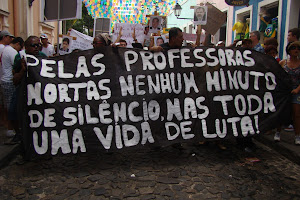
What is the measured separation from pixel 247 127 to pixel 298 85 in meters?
1.21

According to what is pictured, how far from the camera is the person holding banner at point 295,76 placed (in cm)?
434

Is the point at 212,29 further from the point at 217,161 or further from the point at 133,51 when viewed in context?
the point at 217,161

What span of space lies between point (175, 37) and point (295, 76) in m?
2.09

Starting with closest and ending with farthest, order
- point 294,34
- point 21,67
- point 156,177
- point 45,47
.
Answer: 1. point 156,177
2. point 21,67
3. point 294,34
4. point 45,47

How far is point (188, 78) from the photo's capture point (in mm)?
4078

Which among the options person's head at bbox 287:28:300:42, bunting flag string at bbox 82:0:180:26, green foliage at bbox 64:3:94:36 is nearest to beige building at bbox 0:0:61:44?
bunting flag string at bbox 82:0:180:26

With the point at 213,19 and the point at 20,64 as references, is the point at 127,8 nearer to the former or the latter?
the point at 213,19

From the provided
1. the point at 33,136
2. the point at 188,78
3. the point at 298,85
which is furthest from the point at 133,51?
the point at 298,85

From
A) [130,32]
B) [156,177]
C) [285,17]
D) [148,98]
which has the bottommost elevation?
[156,177]

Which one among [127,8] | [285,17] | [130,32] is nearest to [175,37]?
[130,32]

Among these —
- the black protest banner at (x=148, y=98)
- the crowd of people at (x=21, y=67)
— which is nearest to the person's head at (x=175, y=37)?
the crowd of people at (x=21, y=67)

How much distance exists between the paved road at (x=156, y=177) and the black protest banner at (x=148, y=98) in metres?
0.31

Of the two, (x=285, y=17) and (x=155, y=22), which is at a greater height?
(x=285, y=17)

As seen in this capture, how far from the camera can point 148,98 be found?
3.89 m
